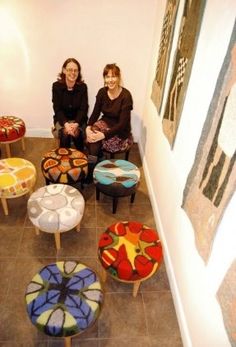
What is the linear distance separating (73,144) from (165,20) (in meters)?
1.77

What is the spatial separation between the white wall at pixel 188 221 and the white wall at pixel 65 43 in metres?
1.10

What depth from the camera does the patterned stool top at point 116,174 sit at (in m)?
2.67

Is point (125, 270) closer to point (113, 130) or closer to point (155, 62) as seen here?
point (113, 130)

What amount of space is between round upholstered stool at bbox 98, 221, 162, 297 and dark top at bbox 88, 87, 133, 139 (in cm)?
122

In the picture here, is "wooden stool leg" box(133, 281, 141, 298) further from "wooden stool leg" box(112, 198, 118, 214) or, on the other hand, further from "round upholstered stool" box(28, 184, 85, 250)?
"wooden stool leg" box(112, 198, 118, 214)

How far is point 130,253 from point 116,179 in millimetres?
843

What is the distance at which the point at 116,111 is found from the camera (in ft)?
10.2

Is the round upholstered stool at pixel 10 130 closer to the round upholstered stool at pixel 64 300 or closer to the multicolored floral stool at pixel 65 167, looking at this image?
the multicolored floral stool at pixel 65 167

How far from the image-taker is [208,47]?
167cm

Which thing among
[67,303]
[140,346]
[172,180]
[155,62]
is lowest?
[140,346]

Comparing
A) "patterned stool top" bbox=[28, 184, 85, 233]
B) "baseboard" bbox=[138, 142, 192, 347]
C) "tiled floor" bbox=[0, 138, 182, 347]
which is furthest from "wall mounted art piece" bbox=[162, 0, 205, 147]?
"tiled floor" bbox=[0, 138, 182, 347]

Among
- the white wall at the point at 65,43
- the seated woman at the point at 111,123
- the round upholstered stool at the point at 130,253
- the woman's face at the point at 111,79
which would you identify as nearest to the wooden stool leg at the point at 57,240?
the round upholstered stool at the point at 130,253

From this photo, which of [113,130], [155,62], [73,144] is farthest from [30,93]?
[155,62]

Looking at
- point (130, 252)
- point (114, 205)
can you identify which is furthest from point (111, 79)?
point (130, 252)
